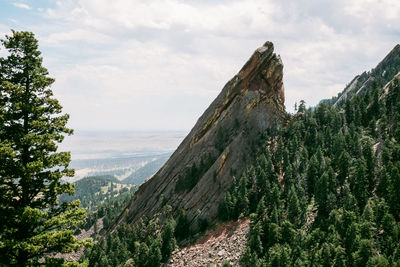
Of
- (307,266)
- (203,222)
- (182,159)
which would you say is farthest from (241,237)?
A: (182,159)

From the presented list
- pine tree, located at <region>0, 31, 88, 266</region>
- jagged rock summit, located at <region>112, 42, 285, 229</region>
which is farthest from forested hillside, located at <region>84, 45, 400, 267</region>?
pine tree, located at <region>0, 31, 88, 266</region>

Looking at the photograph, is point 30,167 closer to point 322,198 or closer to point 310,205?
point 322,198

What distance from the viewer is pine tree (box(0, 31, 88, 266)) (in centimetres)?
1631

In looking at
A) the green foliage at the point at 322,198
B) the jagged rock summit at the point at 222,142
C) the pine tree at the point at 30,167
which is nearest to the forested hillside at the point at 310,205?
the green foliage at the point at 322,198

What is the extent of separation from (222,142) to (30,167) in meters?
99.4

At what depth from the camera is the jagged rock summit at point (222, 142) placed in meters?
104

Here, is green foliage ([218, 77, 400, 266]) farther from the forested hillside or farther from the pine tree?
the pine tree

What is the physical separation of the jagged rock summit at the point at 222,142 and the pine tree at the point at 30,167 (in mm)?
84988

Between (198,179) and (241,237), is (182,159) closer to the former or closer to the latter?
(198,179)

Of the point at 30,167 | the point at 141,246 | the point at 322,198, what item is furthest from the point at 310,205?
the point at 30,167

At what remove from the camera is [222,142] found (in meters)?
114

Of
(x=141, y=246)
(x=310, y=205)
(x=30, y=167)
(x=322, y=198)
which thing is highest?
(x=30, y=167)

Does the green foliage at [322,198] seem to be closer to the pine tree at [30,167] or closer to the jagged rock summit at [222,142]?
the jagged rock summit at [222,142]

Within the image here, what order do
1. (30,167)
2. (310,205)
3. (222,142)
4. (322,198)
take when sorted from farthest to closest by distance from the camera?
(222,142), (310,205), (322,198), (30,167)
